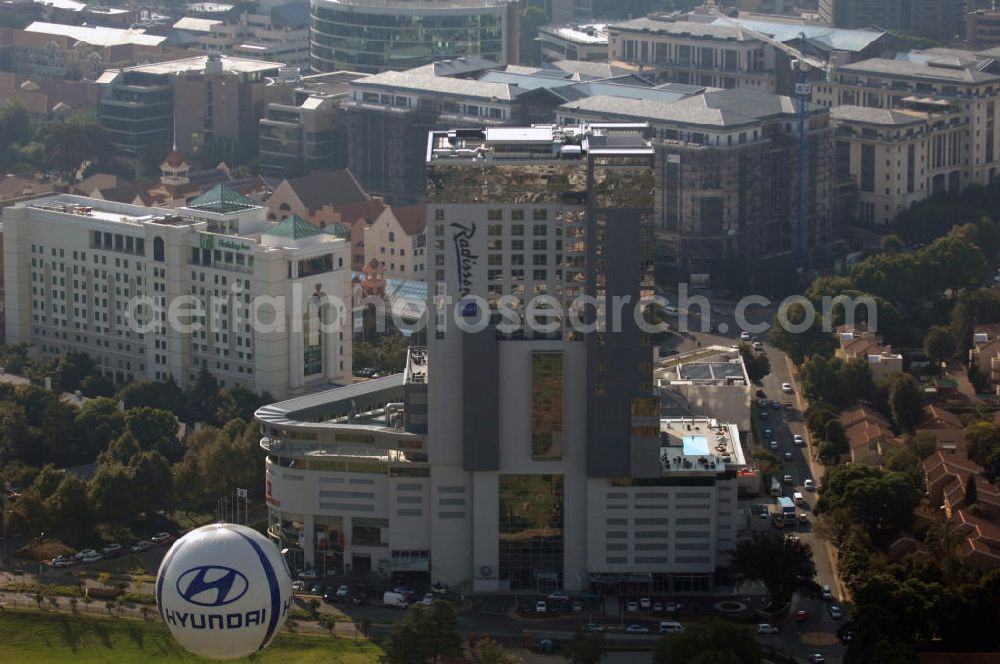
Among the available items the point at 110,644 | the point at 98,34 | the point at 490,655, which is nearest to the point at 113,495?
the point at 110,644

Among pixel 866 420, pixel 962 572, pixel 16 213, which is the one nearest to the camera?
pixel 962 572

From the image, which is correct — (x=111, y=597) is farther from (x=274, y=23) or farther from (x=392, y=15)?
(x=274, y=23)

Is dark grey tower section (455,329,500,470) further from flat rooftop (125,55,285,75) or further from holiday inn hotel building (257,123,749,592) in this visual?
flat rooftop (125,55,285,75)

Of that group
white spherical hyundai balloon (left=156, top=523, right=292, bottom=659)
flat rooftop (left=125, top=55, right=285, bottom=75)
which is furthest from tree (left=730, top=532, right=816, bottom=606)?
flat rooftop (left=125, top=55, right=285, bottom=75)

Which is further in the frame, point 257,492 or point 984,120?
point 984,120

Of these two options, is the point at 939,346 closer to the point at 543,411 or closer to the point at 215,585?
the point at 543,411

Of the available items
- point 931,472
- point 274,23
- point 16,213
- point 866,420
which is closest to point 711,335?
point 866,420
